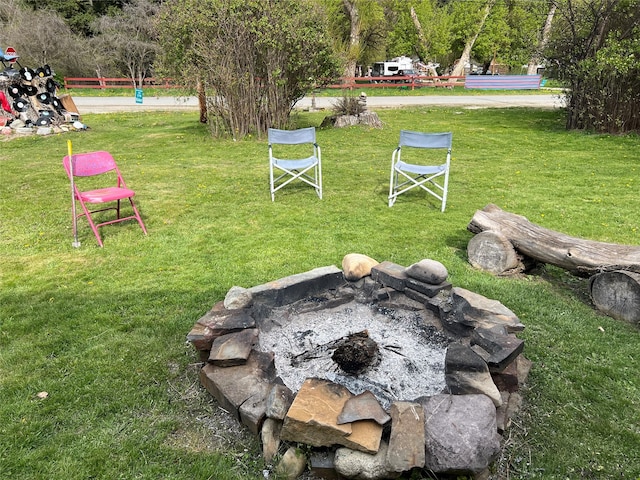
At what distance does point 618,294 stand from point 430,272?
4.69 ft

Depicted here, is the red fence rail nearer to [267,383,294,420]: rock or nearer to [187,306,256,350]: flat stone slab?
[187,306,256,350]: flat stone slab

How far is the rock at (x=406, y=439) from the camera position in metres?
1.96

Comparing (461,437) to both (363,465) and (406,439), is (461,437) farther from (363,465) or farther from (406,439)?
(363,465)

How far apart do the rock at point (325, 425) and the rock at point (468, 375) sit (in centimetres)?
51

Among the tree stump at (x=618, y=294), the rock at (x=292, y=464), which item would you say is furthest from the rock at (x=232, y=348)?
the tree stump at (x=618, y=294)

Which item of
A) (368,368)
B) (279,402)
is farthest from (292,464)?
(368,368)

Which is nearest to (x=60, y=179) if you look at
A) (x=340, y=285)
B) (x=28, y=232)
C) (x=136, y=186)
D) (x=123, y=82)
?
(x=136, y=186)

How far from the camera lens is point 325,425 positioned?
2021 millimetres

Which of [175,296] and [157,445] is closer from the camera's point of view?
[157,445]

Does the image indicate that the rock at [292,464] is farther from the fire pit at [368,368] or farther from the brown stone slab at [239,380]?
the brown stone slab at [239,380]

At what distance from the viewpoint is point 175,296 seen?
3691 millimetres

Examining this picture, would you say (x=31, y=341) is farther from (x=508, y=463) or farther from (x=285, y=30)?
(x=285, y=30)

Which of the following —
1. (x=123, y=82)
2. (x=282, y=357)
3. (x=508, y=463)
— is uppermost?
(x=123, y=82)

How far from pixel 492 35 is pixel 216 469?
111 ft
